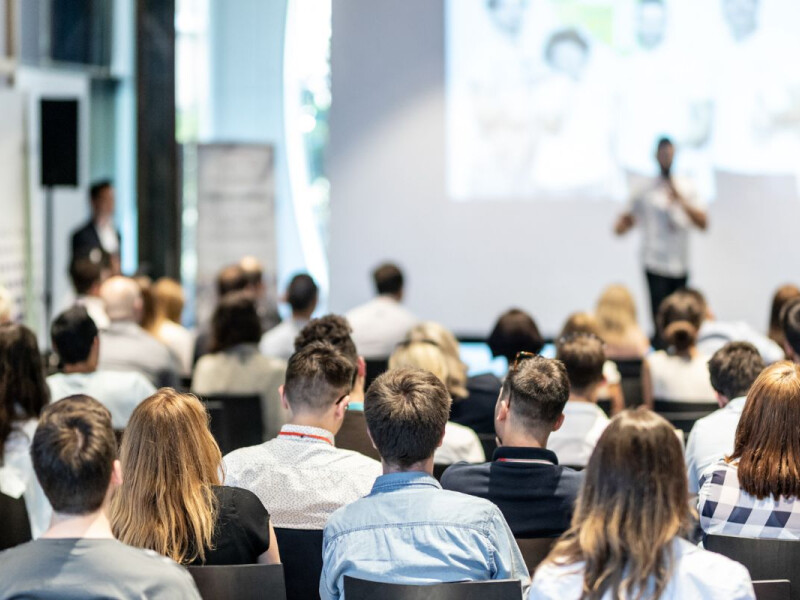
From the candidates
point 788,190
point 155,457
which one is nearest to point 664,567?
point 155,457

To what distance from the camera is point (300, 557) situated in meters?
2.74

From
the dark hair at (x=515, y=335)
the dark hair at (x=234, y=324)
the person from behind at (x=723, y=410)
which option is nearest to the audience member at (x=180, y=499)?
the person from behind at (x=723, y=410)

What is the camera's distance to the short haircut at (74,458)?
1927 millimetres

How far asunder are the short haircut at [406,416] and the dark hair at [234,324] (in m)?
2.55

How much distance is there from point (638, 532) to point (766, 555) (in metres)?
0.73

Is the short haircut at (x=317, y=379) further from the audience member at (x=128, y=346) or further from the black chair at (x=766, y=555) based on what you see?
the audience member at (x=128, y=346)

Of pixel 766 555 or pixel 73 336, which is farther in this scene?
pixel 73 336

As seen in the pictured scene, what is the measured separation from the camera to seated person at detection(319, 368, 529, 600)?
231 cm

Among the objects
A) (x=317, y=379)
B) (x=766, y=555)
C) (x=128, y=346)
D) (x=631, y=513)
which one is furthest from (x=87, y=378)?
(x=631, y=513)

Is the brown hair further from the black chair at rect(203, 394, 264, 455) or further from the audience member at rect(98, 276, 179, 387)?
the audience member at rect(98, 276, 179, 387)

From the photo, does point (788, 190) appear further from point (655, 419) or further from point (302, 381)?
point (655, 419)

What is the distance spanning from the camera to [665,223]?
7.74 metres

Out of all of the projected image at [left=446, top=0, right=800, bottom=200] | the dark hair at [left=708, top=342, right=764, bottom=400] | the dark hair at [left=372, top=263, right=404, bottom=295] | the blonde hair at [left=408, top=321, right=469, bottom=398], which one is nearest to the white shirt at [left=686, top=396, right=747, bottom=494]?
the dark hair at [left=708, top=342, right=764, bottom=400]

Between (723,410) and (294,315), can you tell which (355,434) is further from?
(294,315)
